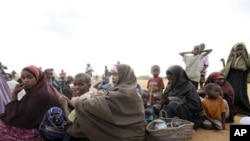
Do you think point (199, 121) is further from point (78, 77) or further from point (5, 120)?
point (5, 120)

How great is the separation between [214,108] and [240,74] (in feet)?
7.41

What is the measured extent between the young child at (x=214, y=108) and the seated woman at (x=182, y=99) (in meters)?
0.20

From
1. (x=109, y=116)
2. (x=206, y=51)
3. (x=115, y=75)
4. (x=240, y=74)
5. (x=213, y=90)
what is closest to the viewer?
(x=109, y=116)

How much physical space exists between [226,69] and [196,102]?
2.85 meters

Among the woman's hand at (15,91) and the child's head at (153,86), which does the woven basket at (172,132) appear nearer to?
the woman's hand at (15,91)

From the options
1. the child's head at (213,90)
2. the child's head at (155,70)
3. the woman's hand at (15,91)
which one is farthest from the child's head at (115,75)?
the child's head at (155,70)

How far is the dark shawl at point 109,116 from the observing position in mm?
3803

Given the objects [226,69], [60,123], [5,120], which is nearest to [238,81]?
[226,69]

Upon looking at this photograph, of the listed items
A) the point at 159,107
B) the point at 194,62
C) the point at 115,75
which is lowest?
the point at 159,107

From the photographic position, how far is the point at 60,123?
13.1 feet

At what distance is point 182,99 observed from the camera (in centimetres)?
534

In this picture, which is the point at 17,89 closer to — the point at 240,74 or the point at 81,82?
the point at 81,82

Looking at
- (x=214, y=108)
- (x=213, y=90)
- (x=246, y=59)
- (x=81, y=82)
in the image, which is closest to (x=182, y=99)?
(x=213, y=90)

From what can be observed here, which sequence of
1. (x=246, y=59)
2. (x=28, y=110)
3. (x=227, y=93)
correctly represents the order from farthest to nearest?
(x=246, y=59) < (x=227, y=93) < (x=28, y=110)
